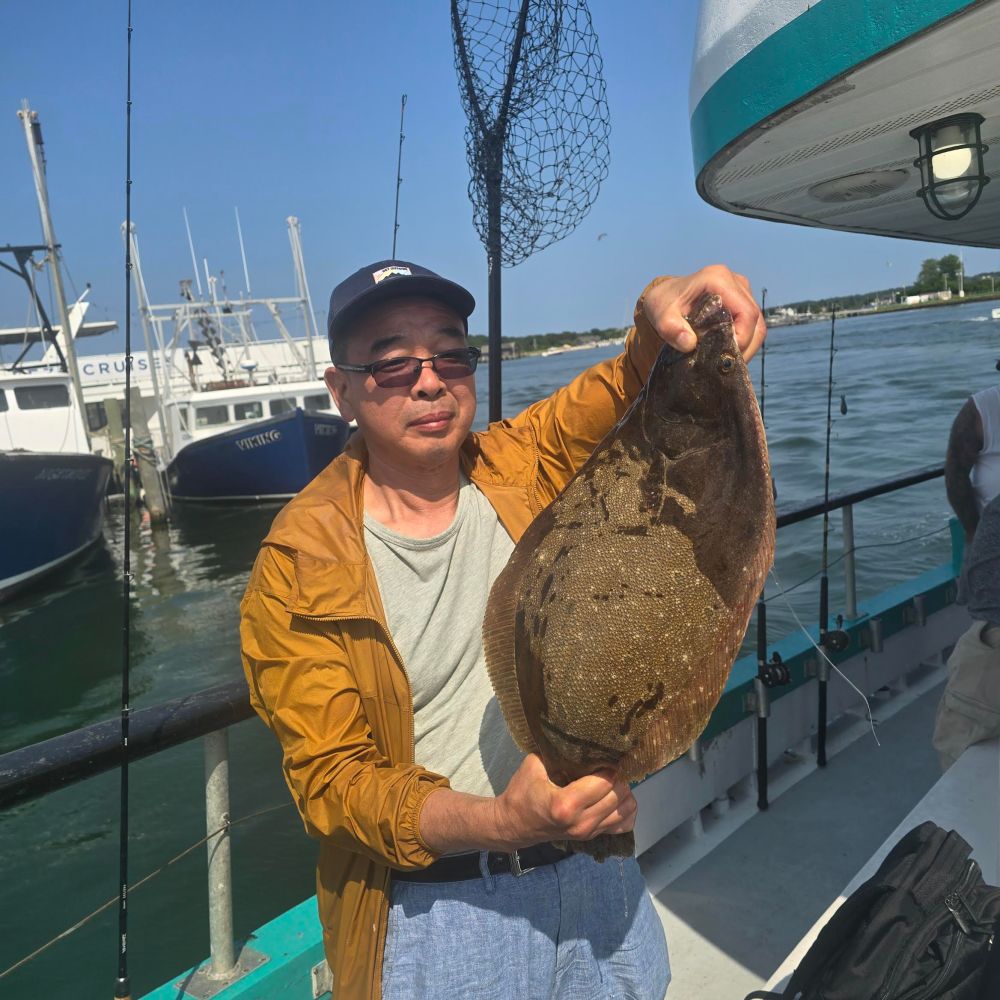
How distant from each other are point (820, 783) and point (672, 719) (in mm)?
2990

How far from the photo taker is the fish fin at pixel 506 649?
4.89 feet

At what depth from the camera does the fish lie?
140 cm

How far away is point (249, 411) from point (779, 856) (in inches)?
1008

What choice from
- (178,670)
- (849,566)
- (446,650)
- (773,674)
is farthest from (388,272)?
(178,670)

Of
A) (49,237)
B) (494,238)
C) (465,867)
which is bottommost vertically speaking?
(465,867)

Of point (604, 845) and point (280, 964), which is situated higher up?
point (604, 845)

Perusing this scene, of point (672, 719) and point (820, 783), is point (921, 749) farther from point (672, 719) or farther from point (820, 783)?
point (672, 719)

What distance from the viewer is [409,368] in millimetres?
1691

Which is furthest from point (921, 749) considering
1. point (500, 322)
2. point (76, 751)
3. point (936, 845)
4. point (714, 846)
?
point (76, 751)

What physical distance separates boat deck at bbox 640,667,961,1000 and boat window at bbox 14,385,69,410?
22.5 metres

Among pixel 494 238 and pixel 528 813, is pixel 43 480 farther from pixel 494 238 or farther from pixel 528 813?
pixel 528 813

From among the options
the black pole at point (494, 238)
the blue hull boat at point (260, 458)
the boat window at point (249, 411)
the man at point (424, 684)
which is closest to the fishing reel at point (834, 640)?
the black pole at point (494, 238)

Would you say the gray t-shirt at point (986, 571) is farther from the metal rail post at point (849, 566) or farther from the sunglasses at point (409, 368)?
the metal rail post at point (849, 566)

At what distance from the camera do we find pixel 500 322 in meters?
3.01
